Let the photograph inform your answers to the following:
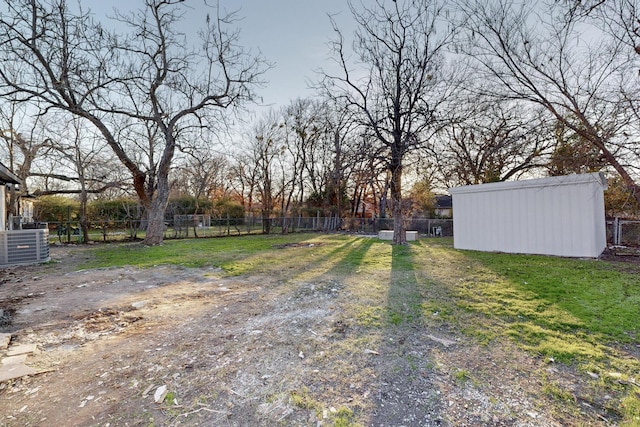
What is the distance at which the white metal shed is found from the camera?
7.01m

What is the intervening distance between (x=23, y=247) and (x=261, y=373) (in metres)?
8.00

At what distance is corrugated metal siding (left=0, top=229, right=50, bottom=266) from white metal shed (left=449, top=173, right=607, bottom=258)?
36.3 feet

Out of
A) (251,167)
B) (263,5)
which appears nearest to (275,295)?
(263,5)

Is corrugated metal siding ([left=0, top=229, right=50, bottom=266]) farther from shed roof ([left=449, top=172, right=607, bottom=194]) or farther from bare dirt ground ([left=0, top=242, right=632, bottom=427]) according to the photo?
shed roof ([left=449, top=172, right=607, bottom=194])

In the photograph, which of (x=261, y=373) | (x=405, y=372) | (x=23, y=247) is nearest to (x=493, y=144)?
(x=405, y=372)

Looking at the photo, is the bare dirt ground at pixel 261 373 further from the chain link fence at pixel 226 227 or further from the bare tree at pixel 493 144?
the chain link fence at pixel 226 227

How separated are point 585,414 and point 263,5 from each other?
10.4m

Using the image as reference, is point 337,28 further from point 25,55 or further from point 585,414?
point 585,414

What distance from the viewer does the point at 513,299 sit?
3887mm

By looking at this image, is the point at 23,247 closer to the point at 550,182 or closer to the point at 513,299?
the point at 513,299

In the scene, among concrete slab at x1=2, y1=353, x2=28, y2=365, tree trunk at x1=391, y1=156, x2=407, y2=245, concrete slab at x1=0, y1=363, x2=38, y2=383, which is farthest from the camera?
tree trunk at x1=391, y1=156, x2=407, y2=245

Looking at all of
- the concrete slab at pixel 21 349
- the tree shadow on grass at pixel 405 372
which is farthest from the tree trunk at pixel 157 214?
the tree shadow on grass at pixel 405 372

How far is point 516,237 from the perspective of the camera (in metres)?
8.03

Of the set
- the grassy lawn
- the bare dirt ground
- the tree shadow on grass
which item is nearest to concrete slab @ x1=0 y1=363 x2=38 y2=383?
the bare dirt ground
